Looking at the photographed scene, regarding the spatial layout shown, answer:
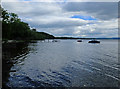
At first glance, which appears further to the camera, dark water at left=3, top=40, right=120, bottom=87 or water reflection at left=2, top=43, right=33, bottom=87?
water reflection at left=2, top=43, right=33, bottom=87

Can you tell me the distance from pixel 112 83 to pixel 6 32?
68677 mm

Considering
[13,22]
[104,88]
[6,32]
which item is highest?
[13,22]

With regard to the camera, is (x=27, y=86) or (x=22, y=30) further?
(x=22, y=30)

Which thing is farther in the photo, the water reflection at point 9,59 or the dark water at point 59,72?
the water reflection at point 9,59

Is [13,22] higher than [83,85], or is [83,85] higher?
[13,22]

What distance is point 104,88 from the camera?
10.1 metres

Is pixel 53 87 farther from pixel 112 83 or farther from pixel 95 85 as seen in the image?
pixel 112 83

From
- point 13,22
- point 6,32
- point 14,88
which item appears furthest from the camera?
point 13,22

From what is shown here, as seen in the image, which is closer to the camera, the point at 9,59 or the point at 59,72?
the point at 59,72

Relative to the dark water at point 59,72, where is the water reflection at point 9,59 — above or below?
above

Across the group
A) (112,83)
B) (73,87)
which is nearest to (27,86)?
(73,87)

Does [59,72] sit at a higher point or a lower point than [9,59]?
lower

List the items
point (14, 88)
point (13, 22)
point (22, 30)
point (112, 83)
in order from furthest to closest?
point (22, 30)
point (13, 22)
point (112, 83)
point (14, 88)

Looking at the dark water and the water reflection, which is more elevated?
the water reflection
